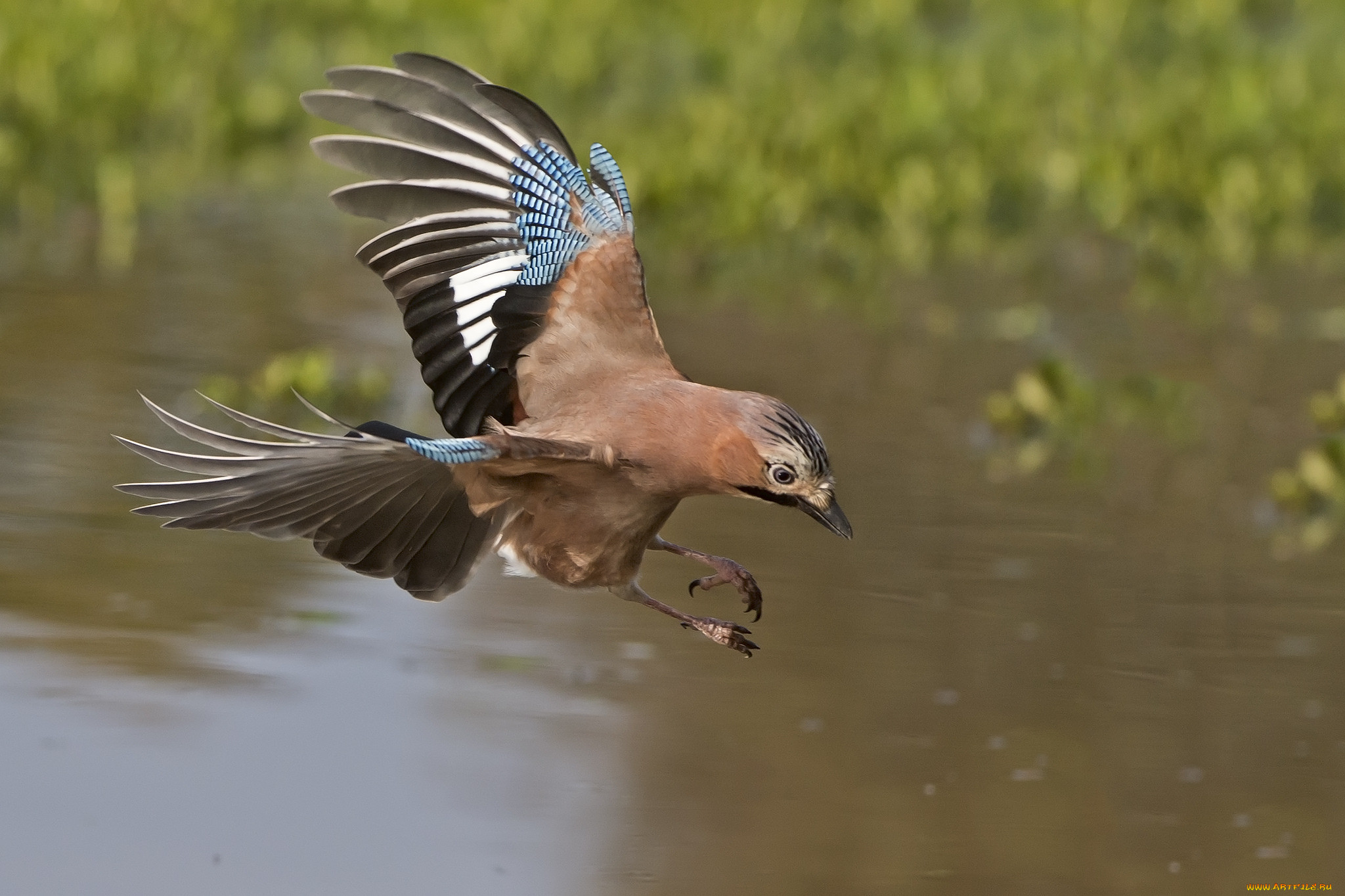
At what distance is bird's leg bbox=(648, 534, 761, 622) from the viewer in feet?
15.9

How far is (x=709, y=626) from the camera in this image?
474 centimetres

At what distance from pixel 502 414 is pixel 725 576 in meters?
0.64

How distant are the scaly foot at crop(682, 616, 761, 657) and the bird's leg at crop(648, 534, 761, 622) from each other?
0.36 ft

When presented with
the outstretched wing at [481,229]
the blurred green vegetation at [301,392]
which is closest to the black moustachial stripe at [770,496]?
the outstretched wing at [481,229]

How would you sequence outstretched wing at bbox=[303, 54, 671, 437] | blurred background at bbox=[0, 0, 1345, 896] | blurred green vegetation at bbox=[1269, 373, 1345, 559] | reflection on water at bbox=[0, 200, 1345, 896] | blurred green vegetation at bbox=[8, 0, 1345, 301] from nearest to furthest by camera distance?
1. reflection on water at bbox=[0, 200, 1345, 896]
2. blurred background at bbox=[0, 0, 1345, 896]
3. outstretched wing at bbox=[303, 54, 671, 437]
4. blurred green vegetation at bbox=[1269, 373, 1345, 559]
5. blurred green vegetation at bbox=[8, 0, 1345, 301]

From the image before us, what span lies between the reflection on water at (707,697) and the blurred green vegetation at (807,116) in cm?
343

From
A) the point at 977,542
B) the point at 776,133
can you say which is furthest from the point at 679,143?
the point at 977,542

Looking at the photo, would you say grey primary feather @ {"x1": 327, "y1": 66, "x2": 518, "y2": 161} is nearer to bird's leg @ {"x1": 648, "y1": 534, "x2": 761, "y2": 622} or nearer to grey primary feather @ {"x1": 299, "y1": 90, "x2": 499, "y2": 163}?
grey primary feather @ {"x1": 299, "y1": 90, "x2": 499, "y2": 163}

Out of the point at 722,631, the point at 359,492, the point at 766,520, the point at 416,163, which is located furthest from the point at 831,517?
the point at 766,520

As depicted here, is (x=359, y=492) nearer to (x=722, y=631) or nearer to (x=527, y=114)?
(x=722, y=631)

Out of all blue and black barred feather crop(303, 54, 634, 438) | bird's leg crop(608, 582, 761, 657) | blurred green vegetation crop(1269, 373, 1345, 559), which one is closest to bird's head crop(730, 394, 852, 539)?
bird's leg crop(608, 582, 761, 657)

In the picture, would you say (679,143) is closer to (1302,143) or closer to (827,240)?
(827,240)

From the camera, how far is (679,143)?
40.1 ft

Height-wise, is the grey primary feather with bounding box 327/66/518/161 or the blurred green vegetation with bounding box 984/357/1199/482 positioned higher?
the blurred green vegetation with bounding box 984/357/1199/482
